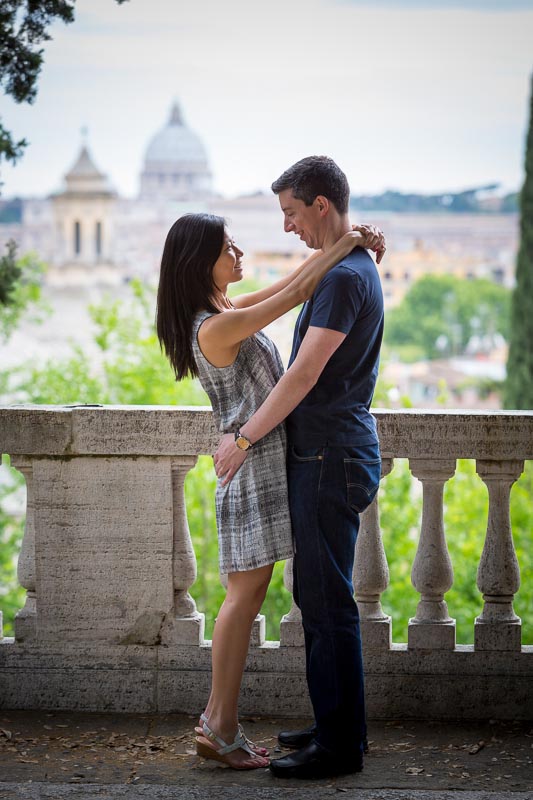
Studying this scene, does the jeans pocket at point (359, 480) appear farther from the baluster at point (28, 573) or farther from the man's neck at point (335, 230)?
the baluster at point (28, 573)

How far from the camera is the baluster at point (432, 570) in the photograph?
357 cm

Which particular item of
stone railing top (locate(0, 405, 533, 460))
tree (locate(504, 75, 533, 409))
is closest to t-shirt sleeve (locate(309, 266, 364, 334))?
stone railing top (locate(0, 405, 533, 460))

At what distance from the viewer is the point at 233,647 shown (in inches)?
125

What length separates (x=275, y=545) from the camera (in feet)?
10.2

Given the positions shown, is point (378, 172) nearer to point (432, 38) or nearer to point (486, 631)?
point (432, 38)

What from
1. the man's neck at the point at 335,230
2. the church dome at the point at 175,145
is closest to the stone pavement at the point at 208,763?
the man's neck at the point at 335,230

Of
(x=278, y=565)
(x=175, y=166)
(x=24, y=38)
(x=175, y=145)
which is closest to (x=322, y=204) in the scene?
(x=24, y=38)

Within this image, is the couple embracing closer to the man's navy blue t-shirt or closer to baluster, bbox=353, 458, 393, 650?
the man's navy blue t-shirt

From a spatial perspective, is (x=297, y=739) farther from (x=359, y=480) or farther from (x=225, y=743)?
(x=359, y=480)

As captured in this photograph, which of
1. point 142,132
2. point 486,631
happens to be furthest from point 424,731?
point 142,132

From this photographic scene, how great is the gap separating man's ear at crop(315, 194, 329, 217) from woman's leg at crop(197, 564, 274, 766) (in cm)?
98

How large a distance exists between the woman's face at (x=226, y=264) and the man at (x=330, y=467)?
17 centimetres

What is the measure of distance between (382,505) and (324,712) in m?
17.3

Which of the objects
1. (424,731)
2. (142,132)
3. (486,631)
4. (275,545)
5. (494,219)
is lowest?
(424,731)
